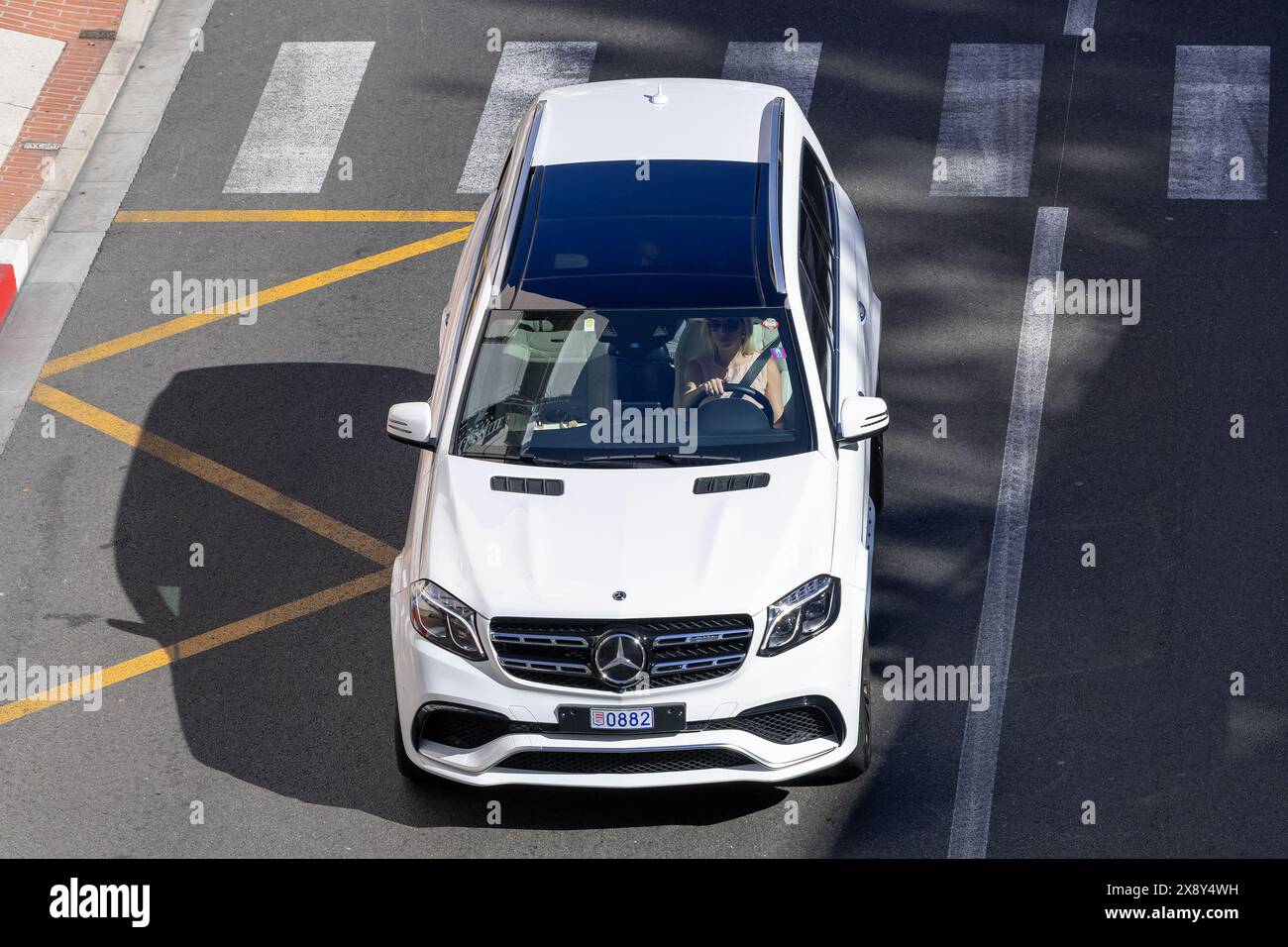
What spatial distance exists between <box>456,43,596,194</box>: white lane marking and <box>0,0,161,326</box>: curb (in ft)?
10.1

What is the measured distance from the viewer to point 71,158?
1404 cm

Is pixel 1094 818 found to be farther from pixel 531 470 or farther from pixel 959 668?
pixel 531 470

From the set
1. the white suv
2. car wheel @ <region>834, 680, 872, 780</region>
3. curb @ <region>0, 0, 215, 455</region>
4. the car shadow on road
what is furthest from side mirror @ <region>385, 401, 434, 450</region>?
curb @ <region>0, 0, 215, 455</region>

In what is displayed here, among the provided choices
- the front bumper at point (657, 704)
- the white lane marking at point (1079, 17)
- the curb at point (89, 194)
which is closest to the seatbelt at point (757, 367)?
the front bumper at point (657, 704)

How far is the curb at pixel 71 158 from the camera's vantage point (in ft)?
41.9

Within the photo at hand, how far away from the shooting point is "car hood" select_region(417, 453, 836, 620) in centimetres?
758

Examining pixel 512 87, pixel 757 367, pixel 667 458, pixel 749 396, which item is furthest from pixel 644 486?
pixel 512 87

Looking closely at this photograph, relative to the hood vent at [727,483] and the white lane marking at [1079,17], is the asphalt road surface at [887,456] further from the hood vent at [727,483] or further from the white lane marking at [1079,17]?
the hood vent at [727,483]

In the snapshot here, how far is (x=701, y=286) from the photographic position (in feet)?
28.3

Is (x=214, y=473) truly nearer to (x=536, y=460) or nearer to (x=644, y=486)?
(x=536, y=460)

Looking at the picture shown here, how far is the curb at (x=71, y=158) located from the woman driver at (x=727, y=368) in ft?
19.9

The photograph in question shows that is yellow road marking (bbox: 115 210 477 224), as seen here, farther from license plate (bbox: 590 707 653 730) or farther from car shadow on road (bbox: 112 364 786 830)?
license plate (bbox: 590 707 653 730)

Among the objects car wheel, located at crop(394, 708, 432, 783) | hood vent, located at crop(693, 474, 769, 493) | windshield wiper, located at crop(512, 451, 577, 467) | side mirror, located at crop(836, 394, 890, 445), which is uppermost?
side mirror, located at crop(836, 394, 890, 445)

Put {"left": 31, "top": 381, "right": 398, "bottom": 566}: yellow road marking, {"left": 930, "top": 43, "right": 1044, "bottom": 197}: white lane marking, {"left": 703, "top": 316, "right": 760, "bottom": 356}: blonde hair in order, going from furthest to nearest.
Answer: {"left": 930, "top": 43, "right": 1044, "bottom": 197}: white lane marking → {"left": 31, "top": 381, "right": 398, "bottom": 566}: yellow road marking → {"left": 703, "top": 316, "right": 760, "bottom": 356}: blonde hair
